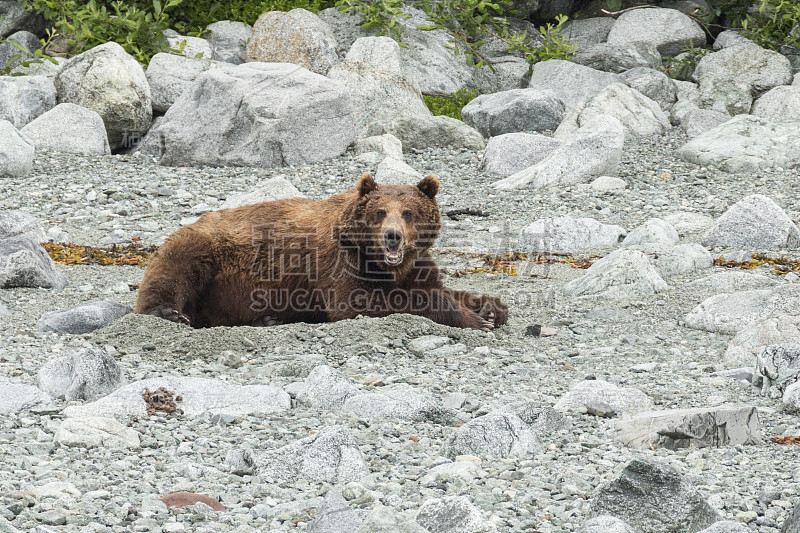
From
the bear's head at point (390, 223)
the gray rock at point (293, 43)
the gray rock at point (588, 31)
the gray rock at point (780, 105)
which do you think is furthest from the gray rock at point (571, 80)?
the bear's head at point (390, 223)

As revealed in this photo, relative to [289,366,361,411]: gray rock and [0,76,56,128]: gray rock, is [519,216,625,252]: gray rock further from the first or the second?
[0,76,56,128]: gray rock

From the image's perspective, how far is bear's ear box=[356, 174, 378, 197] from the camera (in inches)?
237

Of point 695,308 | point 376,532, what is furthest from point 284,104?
point 376,532

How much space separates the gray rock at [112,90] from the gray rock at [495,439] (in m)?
10.1

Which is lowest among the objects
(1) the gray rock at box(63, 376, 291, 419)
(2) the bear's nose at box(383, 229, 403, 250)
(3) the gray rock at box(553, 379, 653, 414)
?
(1) the gray rock at box(63, 376, 291, 419)

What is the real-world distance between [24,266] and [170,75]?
696cm

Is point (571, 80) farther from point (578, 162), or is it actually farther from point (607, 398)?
point (607, 398)

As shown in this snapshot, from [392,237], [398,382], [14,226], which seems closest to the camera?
[398,382]

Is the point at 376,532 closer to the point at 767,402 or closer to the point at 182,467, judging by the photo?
the point at 182,467

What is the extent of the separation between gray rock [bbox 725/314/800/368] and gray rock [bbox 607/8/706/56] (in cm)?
1114

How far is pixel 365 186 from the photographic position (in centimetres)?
605

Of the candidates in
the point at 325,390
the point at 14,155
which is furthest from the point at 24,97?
the point at 325,390

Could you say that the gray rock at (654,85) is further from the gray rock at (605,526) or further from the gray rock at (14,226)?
the gray rock at (605,526)

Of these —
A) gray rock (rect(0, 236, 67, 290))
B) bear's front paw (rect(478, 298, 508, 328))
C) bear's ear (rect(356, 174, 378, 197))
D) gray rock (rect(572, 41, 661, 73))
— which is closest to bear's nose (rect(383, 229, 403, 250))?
bear's ear (rect(356, 174, 378, 197))
